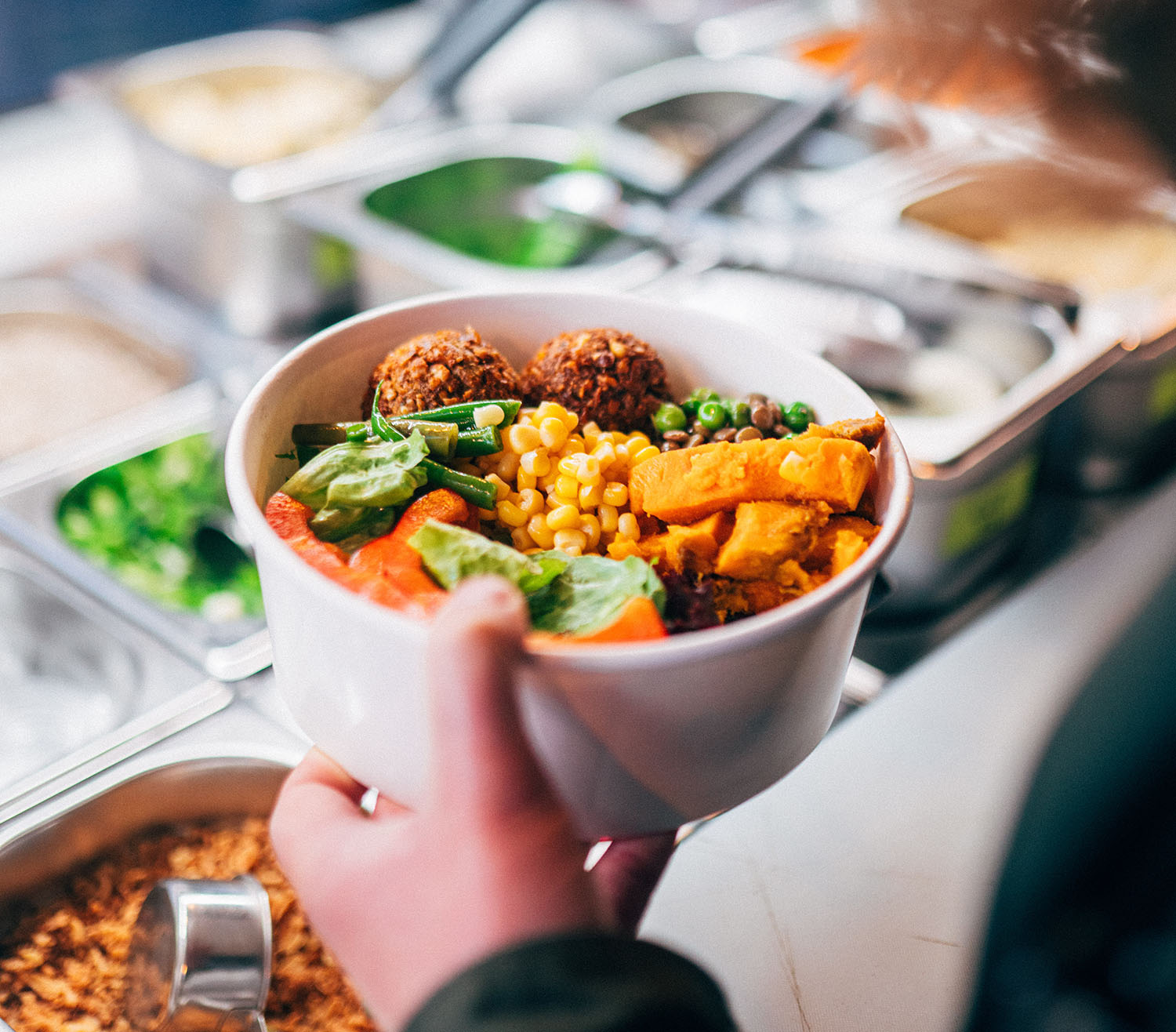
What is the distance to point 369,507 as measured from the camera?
0.82m

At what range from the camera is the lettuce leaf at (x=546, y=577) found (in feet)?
2.42

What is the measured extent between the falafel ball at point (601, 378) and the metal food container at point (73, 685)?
0.68 meters

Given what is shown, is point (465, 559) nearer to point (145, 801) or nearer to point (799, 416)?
point (799, 416)

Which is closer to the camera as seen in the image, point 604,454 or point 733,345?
point 604,454

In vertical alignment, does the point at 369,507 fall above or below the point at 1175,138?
below

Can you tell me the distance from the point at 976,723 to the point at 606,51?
9.57 feet

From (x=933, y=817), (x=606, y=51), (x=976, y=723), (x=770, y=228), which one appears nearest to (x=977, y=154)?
(x=770, y=228)

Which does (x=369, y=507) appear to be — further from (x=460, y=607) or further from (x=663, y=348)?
(x=663, y=348)

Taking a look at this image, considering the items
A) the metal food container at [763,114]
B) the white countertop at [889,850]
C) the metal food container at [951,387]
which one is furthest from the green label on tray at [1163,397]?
the metal food container at [763,114]

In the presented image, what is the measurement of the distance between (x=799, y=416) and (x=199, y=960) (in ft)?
2.65

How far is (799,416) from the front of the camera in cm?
96

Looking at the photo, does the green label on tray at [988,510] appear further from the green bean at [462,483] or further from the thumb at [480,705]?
the thumb at [480,705]

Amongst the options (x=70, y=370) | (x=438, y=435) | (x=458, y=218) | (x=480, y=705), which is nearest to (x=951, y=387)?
(x=458, y=218)

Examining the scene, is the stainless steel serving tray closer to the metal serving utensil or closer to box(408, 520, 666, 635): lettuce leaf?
the metal serving utensil
